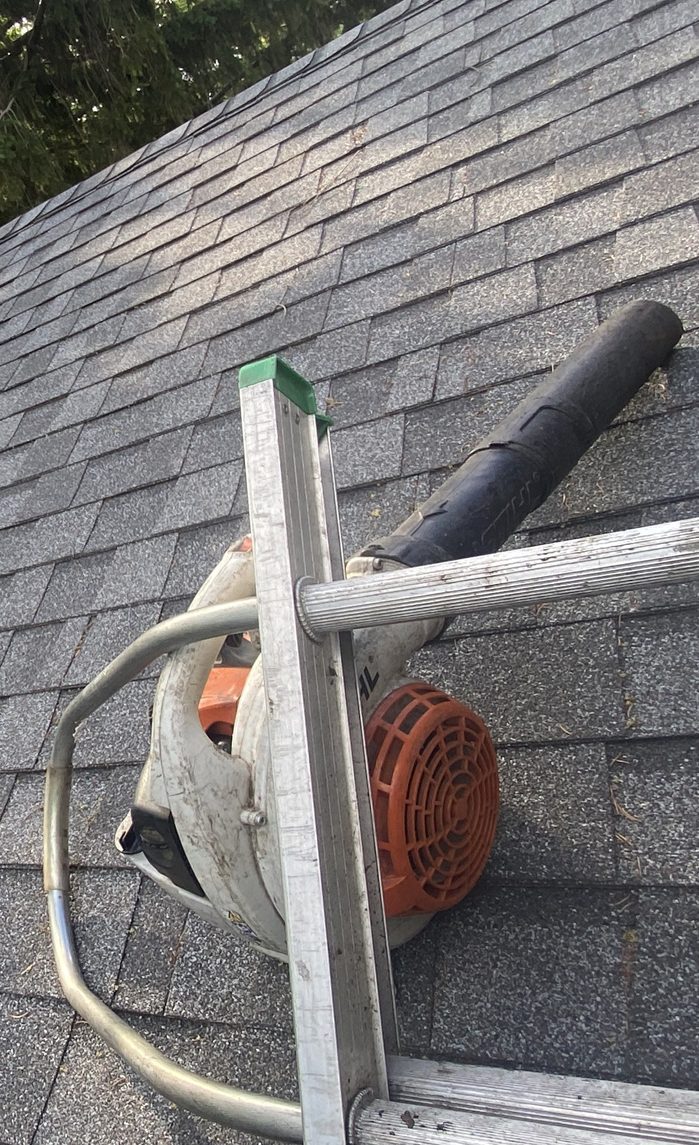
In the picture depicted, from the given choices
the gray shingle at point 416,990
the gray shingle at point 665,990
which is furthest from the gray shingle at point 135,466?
the gray shingle at point 665,990

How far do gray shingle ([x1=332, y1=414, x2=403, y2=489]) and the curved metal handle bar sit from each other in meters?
0.99

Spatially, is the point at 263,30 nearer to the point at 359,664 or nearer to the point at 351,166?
the point at 351,166

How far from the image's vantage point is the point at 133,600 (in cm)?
236

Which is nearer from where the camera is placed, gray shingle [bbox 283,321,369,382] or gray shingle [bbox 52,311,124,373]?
gray shingle [bbox 283,321,369,382]

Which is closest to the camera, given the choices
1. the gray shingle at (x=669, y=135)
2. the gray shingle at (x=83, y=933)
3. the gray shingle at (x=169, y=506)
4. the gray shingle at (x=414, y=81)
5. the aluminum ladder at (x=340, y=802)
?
the aluminum ladder at (x=340, y=802)

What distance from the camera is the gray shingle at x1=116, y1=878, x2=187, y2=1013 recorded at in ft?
4.84

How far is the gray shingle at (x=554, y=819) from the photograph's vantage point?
121 cm

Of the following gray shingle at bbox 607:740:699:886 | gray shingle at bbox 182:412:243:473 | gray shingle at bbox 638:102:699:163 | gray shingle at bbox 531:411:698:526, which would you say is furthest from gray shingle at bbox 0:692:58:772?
gray shingle at bbox 638:102:699:163

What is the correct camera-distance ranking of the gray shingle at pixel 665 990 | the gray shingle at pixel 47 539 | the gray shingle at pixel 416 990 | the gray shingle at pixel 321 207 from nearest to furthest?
1. the gray shingle at pixel 665 990
2. the gray shingle at pixel 416 990
3. the gray shingle at pixel 47 539
4. the gray shingle at pixel 321 207

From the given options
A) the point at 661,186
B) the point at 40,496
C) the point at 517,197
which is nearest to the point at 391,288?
the point at 517,197

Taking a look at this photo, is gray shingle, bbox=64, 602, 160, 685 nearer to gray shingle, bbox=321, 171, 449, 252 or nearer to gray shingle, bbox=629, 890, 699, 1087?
gray shingle, bbox=629, 890, 699, 1087

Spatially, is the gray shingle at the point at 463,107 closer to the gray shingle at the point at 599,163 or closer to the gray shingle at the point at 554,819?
the gray shingle at the point at 599,163

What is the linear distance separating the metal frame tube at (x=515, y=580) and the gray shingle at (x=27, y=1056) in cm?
118

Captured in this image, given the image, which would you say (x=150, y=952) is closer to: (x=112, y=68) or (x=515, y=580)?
(x=515, y=580)
